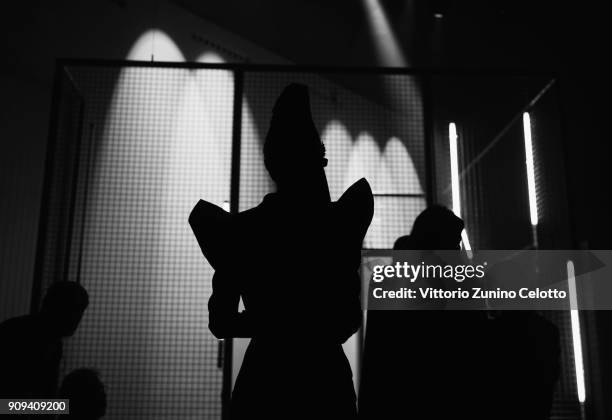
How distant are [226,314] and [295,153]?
27 centimetres

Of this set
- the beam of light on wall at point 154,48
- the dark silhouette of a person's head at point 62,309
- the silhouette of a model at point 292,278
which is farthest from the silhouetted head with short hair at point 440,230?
the beam of light on wall at point 154,48

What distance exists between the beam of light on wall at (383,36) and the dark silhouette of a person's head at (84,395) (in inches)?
184

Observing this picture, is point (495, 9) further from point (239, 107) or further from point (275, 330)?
point (275, 330)

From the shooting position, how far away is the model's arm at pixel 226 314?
929 mm

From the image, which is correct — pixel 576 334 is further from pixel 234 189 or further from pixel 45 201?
pixel 45 201

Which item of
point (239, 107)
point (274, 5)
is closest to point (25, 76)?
point (239, 107)

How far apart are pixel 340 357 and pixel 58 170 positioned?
3.53 metres

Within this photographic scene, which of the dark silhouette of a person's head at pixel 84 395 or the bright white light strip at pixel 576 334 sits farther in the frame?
the bright white light strip at pixel 576 334

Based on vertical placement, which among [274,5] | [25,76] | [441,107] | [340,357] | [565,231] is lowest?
[340,357]

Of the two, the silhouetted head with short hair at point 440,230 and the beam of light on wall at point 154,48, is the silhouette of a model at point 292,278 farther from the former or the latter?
the beam of light on wall at point 154,48

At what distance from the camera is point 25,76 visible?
13.4 feet

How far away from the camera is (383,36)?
250 inches

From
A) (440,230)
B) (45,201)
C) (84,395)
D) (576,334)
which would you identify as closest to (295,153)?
(440,230)

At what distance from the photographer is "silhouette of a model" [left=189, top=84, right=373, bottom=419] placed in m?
0.89
